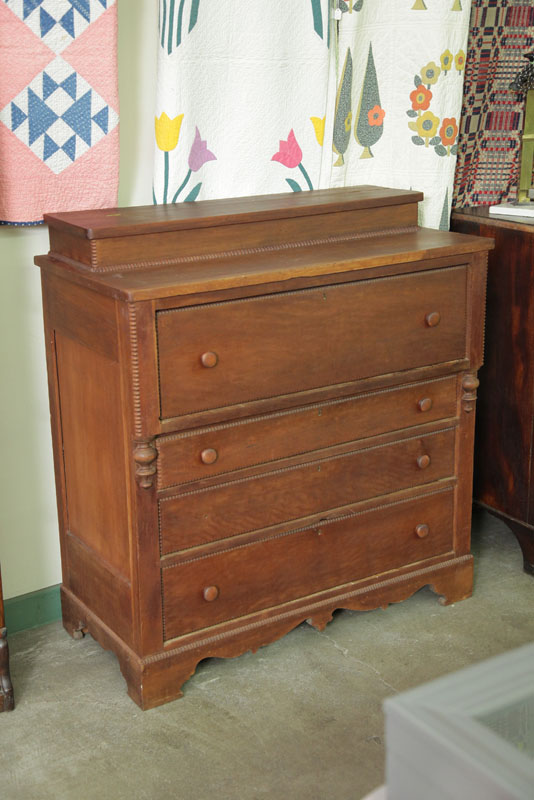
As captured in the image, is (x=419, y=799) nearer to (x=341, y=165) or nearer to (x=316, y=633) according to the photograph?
(x=316, y=633)

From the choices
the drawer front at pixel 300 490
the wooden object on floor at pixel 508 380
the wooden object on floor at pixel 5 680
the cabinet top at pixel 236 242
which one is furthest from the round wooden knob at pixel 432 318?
the wooden object on floor at pixel 5 680

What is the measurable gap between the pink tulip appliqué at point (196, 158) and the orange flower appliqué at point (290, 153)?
21 centimetres

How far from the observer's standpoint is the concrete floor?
6.54 feet

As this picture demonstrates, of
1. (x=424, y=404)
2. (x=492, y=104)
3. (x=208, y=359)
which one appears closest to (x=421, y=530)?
(x=424, y=404)

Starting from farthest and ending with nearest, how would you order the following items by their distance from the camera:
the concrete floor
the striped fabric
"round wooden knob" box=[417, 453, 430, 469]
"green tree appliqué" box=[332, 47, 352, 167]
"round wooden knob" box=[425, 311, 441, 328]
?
the striped fabric
"green tree appliqué" box=[332, 47, 352, 167]
"round wooden knob" box=[417, 453, 430, 469]
"round wooden knob" box=[425, 311, 441, 328]
the concrete floor

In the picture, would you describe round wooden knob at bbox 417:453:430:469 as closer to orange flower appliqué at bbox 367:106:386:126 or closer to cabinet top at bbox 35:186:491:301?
cabinet top at bbox 35:186:491:301

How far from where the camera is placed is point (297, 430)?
2.28 meters

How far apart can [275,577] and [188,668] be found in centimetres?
30

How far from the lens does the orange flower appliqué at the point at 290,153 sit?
261 centimetres

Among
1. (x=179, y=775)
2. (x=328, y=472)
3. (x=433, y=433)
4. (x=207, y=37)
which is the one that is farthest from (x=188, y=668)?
(x=207, y=37)

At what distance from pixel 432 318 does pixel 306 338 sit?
0.38 m

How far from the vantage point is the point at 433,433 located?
2541 millimetres

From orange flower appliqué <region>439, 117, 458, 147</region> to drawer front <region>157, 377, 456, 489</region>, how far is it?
0.75 meters

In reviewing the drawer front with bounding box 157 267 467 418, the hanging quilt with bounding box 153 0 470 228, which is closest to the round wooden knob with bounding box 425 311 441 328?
the drawer front with bounding box 157 267 467 418
